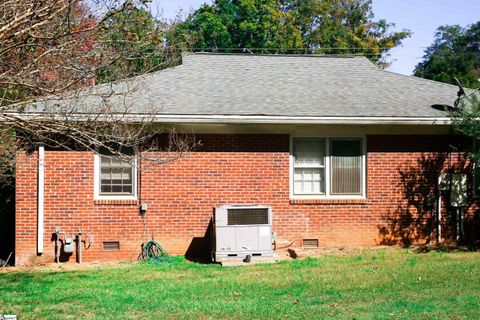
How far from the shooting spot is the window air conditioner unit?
43.2 feet

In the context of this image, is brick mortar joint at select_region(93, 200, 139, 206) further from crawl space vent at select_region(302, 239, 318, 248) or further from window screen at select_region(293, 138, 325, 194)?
crawl space vent at select_region(302, 239, 318, 248)

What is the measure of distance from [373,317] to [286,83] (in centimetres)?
895

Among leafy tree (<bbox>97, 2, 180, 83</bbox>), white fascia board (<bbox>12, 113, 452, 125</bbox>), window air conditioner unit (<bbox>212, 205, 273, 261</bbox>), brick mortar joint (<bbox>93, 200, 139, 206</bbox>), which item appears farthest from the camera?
brick mortar joint (<bbox>93, 200, 139, 206</bbox>)

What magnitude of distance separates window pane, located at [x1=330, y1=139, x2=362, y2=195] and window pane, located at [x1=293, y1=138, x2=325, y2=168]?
24 cm

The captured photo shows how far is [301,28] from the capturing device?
42.5 metres

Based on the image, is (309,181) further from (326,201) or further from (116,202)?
(116,202)

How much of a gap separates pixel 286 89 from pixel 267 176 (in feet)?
8.04

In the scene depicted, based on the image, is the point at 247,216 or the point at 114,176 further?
the point at 114,176

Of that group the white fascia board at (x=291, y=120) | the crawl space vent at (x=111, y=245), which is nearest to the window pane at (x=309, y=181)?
the white fascia board at (x=291, y=120)

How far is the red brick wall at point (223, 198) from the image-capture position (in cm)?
1377

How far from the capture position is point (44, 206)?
539 inches

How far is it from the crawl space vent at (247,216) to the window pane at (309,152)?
1.77 m

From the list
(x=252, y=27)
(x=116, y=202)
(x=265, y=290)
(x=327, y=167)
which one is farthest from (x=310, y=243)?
(x=252, y=27)

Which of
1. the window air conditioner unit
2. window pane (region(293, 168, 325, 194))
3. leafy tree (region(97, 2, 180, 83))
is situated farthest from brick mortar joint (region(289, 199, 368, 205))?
leafy tree (region(97, 2, 180, 83))
